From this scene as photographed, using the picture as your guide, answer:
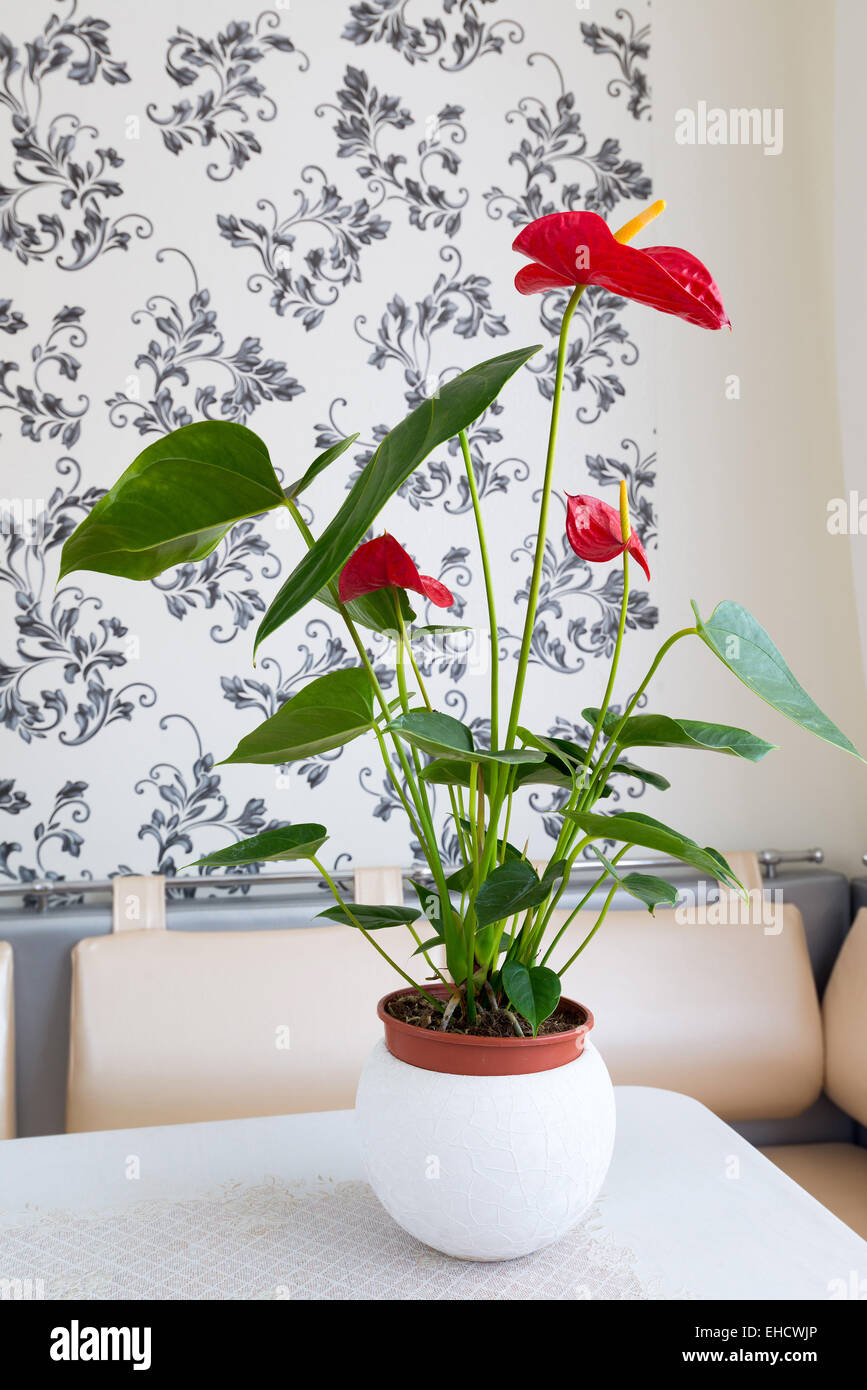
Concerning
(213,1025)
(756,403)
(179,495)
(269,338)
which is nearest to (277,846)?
(179,495)

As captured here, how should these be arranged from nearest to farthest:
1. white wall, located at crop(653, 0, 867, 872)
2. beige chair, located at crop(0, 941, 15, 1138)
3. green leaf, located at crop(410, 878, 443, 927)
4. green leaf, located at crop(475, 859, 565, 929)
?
green leaf, located at crop(475, 859, 565, 929)
green leaf, located at crop(410, 878, 443, 927)
beige chair, located at crop(0, 941, 15, 1138)
white wall, located at crop(653, 0, 867, 872)

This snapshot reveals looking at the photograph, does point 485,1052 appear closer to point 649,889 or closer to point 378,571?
point 649,889

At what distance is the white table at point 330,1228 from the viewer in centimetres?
71

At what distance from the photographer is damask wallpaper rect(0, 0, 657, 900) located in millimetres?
1493

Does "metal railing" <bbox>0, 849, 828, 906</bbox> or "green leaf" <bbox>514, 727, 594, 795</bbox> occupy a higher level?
"green leaf" <bbox>514, 727, 594, 795</bbox>

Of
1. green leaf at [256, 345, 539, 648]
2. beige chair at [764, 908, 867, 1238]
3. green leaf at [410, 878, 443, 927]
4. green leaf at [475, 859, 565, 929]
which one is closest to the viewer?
green leaf at [256, 345, 539, 648]

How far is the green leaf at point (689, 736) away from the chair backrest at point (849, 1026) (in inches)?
35.5

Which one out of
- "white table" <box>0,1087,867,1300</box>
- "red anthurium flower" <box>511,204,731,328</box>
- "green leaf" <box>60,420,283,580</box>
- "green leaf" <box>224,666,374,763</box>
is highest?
"red anthurium flower" <box>511,204,731,328</box>

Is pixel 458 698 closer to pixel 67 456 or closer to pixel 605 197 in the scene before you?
pixel 67 456

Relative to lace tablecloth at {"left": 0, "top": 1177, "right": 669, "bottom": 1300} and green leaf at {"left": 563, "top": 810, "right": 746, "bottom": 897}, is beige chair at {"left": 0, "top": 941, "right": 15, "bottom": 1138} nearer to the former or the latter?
lace tablecloth at {"left": 0, "top": 1177, "right": 669, "bottom": 1300}

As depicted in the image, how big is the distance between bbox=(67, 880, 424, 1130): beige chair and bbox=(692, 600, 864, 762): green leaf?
2.67 ft

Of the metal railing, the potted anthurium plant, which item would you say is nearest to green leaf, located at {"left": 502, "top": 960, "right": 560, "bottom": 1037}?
the potted anthurium plant

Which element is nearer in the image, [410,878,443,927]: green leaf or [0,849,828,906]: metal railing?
[410,878,443,927]: green leaf
